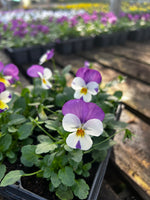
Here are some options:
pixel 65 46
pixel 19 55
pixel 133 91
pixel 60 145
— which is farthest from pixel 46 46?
pixel 60 145

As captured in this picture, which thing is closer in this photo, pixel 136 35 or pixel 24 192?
pixel 24 192

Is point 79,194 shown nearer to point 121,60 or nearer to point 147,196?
point 147,196

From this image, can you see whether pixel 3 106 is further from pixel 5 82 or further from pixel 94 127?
pixel 94 127

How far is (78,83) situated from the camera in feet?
2.61

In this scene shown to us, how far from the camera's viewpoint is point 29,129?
2.87 feet

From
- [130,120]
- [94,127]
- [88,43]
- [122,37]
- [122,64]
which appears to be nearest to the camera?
[94,127]

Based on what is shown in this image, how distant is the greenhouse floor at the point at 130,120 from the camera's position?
0.99 m

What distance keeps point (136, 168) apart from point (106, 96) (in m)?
0.42

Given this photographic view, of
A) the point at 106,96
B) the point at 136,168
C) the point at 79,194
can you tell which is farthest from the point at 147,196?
the point at 106,96

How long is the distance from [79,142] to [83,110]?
0.11m

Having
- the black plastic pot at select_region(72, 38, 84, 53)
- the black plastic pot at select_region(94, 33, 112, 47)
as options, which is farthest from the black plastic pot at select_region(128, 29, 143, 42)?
the black plastic pot at select_region(72, 38, 84, 53)

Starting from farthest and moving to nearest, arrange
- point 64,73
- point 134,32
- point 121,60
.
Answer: point 134,32 < point 121,60 < point 64,73

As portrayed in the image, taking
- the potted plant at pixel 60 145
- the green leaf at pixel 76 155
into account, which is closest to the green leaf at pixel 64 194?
the potted plant at pixel 60 145

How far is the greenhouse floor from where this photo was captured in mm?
994
